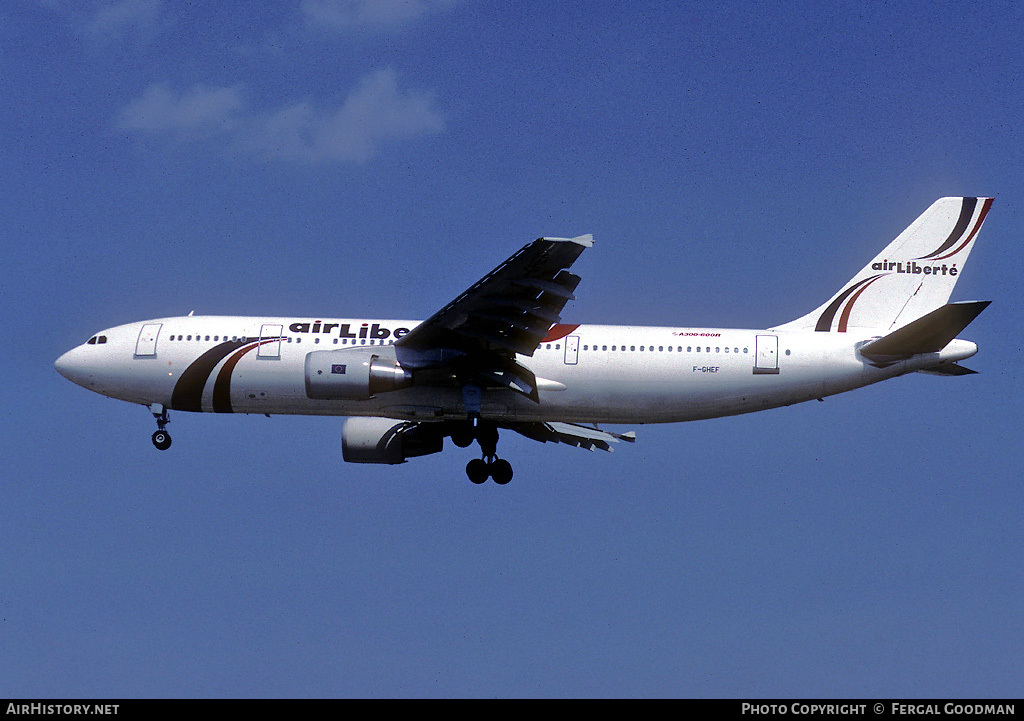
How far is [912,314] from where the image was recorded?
38688 mm

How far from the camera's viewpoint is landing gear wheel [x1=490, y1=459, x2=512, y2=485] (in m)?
39.8

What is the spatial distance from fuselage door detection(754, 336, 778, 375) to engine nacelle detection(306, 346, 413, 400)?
31.7ft

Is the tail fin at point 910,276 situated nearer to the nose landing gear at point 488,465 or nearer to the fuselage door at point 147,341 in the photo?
the nose landing gear at point 488,465

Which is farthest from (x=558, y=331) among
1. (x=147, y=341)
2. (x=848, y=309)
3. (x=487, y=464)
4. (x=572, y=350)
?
(x=147, y=341)

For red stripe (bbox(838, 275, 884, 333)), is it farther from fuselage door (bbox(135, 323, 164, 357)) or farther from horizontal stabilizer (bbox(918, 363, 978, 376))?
fuselage door (bbox(135, 323, 164, 357))

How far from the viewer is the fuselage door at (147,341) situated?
127 feet

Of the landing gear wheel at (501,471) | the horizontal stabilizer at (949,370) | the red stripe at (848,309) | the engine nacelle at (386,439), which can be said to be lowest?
the landing gear wheel at (501,471)

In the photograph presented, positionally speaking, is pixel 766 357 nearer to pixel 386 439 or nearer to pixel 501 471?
pixel 501 471

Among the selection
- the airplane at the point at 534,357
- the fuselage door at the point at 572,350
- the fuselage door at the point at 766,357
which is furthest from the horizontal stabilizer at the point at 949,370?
the fuselage door at the point at 572,350

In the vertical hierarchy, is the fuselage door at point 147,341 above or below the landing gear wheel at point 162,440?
above

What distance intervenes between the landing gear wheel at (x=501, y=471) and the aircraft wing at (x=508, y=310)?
169 inches

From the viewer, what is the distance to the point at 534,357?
123ft
